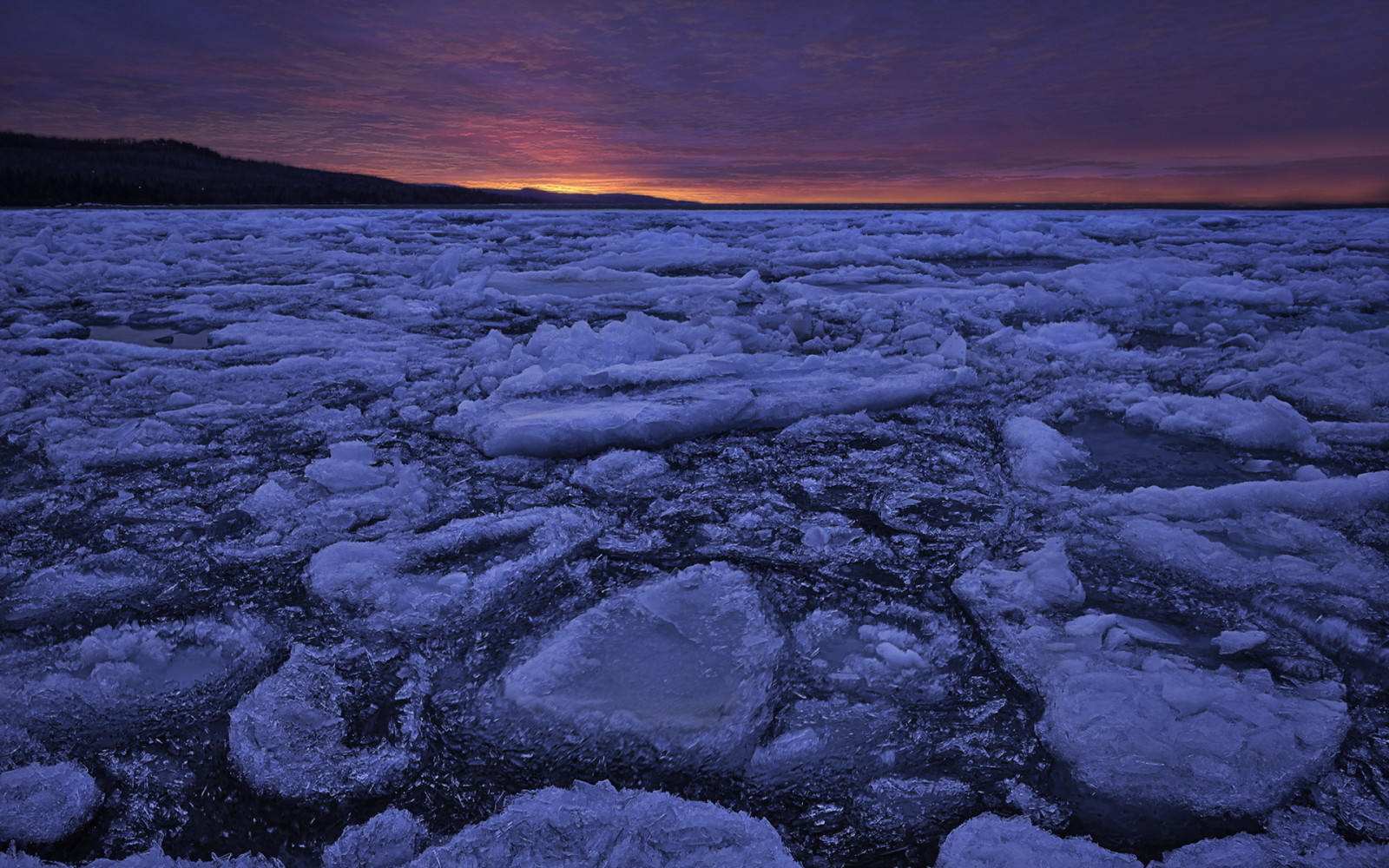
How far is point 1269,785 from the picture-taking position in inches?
50.9

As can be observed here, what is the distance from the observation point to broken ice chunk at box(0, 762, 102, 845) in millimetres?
1217

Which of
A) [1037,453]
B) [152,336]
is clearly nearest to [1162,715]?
[1037,453]

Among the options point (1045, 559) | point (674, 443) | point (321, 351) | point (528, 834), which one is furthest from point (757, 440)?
point (321, 351)

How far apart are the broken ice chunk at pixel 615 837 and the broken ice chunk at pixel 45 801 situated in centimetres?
67

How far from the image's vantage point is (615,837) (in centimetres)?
117

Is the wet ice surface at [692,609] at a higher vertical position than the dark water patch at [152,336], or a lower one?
lower

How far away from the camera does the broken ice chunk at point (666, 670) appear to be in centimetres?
146

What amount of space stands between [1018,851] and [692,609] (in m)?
0.92

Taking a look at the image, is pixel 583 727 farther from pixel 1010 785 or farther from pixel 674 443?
pixel 674 443

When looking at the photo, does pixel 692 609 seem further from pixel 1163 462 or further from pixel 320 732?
pixel 1163 462

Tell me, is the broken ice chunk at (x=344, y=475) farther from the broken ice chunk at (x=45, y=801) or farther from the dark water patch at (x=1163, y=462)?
the dark water patch at (x=1163, y=462)

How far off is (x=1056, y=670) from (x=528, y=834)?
1207 millimetres

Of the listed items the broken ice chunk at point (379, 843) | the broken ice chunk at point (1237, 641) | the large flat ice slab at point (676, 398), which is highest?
the large flat ice slab at point (676, 398)

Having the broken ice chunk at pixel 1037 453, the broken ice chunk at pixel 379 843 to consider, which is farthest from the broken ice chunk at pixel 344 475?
the broken ice chunk at pixel 1037 453
